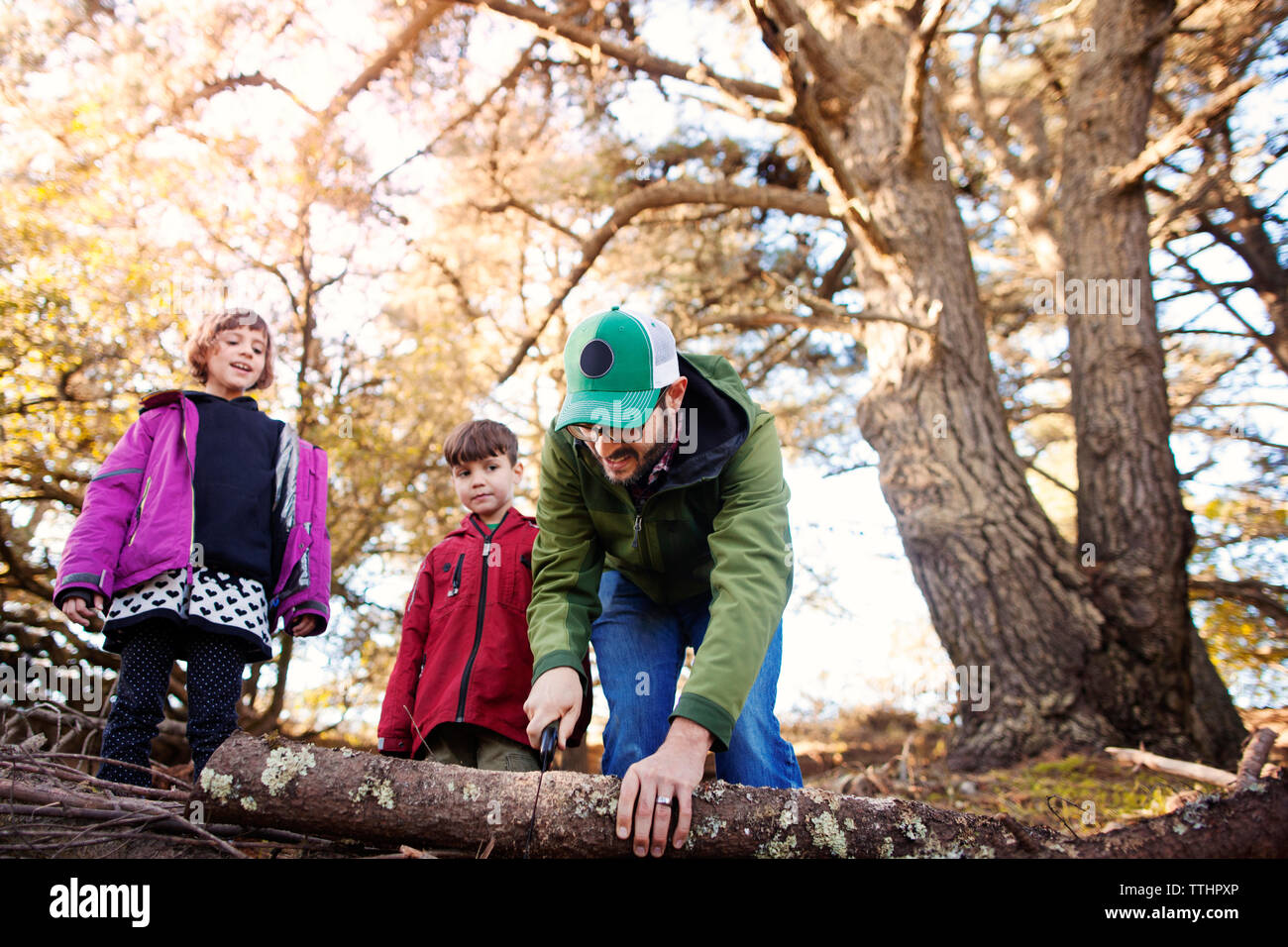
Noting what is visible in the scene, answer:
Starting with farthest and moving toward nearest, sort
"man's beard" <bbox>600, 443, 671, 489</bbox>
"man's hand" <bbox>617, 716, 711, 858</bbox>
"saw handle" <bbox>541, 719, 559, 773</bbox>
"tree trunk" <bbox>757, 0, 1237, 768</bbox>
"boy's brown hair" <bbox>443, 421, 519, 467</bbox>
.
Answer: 1. "tree trunk" <bbox>757, 0, 1237, 768</bbox>
2. "boy's brown hair" <bbox>443, 421, 519, 467</bbox>
3. "man's beard" <bbox>600, 443, 671, 489</bbox>
4. "saw handle" <bbox>541, 719, 559, 773</bbox>
5. "man's hand" <bbox>617, 716, 711, 858</bbox>

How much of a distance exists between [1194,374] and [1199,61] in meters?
2.49

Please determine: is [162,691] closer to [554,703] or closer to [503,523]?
[503,523]

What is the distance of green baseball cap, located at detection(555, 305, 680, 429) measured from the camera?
184cm

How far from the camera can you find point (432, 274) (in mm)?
6715

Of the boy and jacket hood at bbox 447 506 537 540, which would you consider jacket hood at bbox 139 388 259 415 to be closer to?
the boy

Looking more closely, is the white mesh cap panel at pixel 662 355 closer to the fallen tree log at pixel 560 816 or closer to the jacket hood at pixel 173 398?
the fallen tree log at pixel 560 816

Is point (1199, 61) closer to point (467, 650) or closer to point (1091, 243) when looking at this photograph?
point (1091, 243)

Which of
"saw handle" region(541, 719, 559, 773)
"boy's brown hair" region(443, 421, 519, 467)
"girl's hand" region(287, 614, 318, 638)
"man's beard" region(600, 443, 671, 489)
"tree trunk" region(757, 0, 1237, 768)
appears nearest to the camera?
"saw handle" region(541, 719, 559, 773)

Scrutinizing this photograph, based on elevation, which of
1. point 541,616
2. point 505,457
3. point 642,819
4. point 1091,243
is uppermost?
point 1091,243

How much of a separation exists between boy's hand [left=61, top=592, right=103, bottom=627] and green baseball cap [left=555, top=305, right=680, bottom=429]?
165 centimetres

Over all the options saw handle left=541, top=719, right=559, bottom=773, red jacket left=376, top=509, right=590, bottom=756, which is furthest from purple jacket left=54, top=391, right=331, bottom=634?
saw handle left=541, top=719, right=559, bottom=773

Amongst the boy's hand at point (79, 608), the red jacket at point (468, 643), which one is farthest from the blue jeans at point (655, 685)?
the boy's hand at point (79, 608)

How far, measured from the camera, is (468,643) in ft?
8.43
